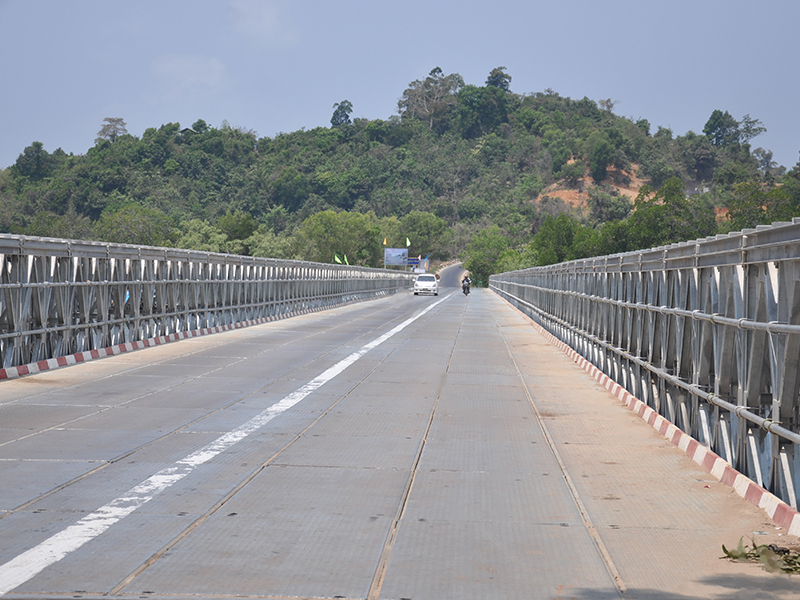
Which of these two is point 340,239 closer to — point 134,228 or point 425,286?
point 134,228

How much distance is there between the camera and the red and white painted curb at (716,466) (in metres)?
6.64

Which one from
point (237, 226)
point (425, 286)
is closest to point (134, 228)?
point (237, 226)

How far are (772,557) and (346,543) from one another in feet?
8.95

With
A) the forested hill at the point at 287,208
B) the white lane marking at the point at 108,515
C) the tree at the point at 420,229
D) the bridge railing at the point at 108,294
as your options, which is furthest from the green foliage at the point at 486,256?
the white lane marking at the point at 108,515

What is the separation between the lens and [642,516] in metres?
7.04

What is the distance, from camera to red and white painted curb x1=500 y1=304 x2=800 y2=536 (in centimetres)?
664

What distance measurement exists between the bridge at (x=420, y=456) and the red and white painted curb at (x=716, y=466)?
4 centimetres

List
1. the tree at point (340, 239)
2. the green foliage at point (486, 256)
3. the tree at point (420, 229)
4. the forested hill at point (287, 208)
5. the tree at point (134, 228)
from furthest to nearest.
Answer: the tree at point (420, 229)
the tree at point (340, 239)
the green foliage at point (486, 256)
the tree at point (134, 228)
the forested hill at point (287, 208)

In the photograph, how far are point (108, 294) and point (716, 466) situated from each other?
14.0 metres

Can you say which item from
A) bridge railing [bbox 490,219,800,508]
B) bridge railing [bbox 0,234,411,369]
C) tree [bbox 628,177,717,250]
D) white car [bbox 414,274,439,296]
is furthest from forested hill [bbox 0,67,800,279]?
bridge railing [bbox 490,219,800,508]

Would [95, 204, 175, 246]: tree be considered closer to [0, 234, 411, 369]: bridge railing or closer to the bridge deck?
[0, 234, 411, 369]: bridge railing

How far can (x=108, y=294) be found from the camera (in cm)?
1909

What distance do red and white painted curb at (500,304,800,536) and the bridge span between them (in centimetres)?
4

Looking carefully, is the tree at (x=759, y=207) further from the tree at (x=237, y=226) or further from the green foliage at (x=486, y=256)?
the tree at (x=237, y=226)
